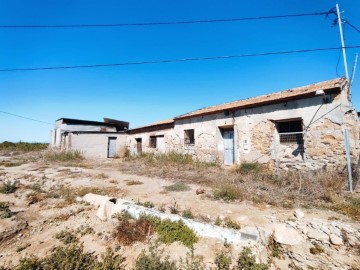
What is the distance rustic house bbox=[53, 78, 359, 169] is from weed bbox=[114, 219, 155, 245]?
5.63 meters

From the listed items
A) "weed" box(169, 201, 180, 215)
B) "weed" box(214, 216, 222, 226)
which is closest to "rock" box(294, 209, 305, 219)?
"weed" box(214, 216, 222, 226)

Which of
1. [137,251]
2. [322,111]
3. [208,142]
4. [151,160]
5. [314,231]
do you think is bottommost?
[137,251]

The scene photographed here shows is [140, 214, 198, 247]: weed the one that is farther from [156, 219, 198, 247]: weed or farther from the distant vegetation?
the distant vegetation

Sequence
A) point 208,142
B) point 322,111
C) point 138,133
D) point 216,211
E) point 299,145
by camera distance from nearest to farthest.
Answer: point 216,211
point 322,111
point 299,145
point 208,142
point 138,133

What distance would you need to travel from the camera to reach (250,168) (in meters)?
8.60

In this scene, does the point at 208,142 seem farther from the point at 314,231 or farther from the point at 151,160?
the point at 314,231

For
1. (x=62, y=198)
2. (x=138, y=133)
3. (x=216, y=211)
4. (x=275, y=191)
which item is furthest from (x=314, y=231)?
(x=138, y=133)

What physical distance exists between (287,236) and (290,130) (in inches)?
236

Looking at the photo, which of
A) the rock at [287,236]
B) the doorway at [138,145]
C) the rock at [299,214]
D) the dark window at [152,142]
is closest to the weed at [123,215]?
the rock at [287,236]

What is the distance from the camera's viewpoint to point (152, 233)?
3631 millimetres

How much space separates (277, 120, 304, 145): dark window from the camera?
8.04 metres

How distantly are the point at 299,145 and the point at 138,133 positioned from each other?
12.0 meters

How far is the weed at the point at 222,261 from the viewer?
2.76m

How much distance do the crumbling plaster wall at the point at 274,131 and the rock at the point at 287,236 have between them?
15.5 ft
